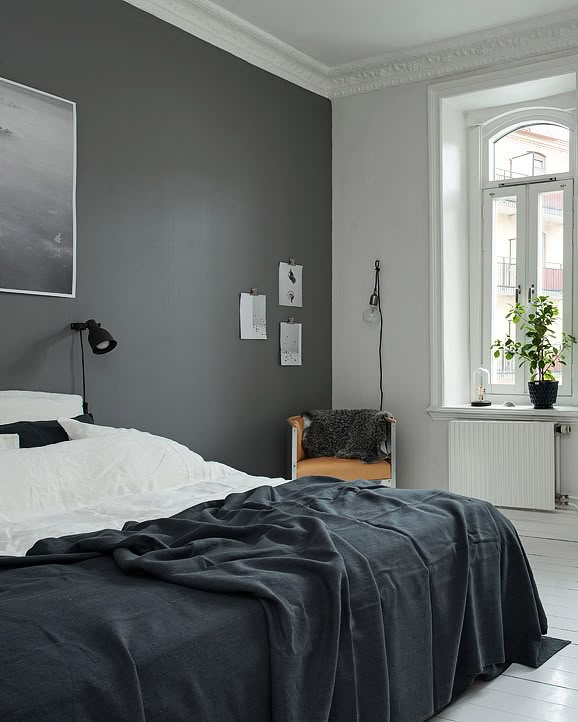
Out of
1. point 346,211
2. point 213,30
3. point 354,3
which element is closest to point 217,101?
point 213,30

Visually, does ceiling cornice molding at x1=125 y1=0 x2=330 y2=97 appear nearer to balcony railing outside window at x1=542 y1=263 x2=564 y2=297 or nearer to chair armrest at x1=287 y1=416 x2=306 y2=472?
balcony railing outside window at x1=542 y1=263 x2=564 y2=297

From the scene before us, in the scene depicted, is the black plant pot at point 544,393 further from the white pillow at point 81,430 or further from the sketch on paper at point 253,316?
the white pillow at point 81,430

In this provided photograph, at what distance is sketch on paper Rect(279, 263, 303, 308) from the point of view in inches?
206

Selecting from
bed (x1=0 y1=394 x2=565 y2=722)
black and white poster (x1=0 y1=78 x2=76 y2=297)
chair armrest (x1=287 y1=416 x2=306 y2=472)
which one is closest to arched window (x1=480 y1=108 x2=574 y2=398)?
chair armrest (x1=287 y1=416 x2=306 y2=472)

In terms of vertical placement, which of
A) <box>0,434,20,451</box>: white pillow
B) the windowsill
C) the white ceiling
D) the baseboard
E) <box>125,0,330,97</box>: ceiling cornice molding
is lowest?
the baseboard

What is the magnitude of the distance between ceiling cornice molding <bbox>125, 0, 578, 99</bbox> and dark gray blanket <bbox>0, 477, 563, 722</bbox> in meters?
2.91

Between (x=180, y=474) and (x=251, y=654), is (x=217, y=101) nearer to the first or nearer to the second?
(x=180, y=474)

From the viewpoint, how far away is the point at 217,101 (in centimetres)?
472

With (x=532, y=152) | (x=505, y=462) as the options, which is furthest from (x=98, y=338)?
(x=532, y=152)

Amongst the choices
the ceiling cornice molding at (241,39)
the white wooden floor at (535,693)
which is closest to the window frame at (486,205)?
the ceiling cornice molding at (241,39)

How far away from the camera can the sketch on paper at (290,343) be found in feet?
17.1

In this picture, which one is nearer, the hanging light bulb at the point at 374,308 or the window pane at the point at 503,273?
the window pane at the point at 503,273

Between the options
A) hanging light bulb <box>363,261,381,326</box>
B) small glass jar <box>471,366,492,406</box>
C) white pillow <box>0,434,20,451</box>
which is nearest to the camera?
white pillow <box>0,434,20,451</box>

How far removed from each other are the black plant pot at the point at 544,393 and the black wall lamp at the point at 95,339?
8.57 ft
